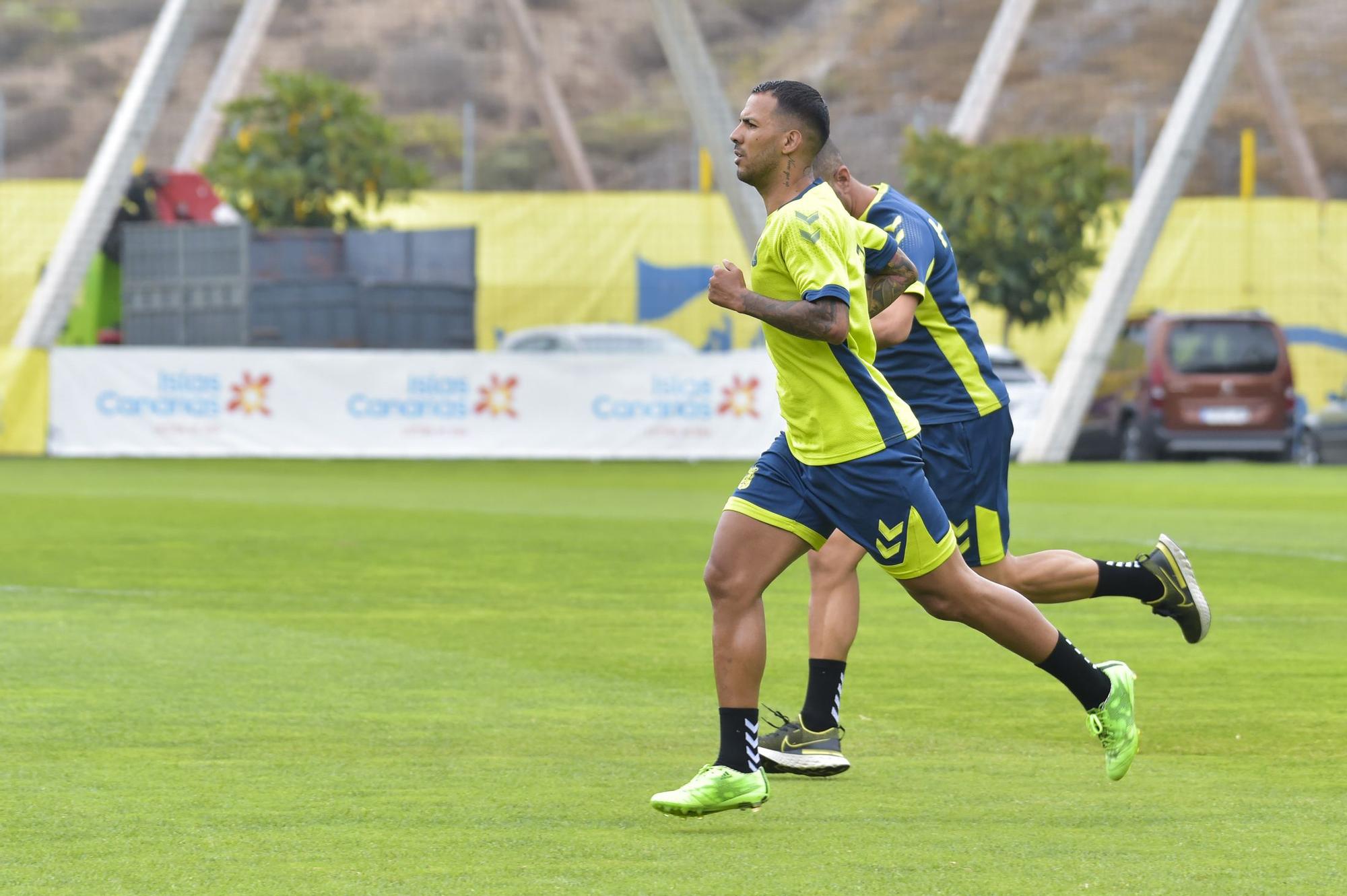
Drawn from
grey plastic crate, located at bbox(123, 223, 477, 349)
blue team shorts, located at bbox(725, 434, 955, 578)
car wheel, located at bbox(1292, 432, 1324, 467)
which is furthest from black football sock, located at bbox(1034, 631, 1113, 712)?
grey plastic crate, located at bbox(123, 223, 477, 349)

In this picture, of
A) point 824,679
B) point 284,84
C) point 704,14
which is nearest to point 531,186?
point 704,14

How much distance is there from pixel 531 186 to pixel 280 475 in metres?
49.9

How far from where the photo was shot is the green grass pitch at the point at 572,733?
5422 millimetres

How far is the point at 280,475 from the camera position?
24.0 metres

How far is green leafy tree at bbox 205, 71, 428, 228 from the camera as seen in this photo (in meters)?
33.9

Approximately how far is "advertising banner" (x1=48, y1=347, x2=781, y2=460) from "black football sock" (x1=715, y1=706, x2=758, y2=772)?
2101cm

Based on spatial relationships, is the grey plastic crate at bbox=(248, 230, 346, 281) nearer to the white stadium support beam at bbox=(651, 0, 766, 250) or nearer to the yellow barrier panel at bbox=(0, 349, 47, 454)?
the yellow barrier panel at bbox=(0, 349, 47, 454)

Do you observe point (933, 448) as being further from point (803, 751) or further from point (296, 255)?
point (296, 255)

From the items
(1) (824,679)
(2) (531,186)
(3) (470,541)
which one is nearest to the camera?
(1) (824,679)

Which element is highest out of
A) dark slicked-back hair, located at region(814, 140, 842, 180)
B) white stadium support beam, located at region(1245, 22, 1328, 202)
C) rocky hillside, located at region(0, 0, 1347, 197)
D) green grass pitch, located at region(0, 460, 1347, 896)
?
rocky hillside, located at region(0, 0, 1347, 197)

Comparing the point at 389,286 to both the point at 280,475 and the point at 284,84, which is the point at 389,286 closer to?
the point at 284,84

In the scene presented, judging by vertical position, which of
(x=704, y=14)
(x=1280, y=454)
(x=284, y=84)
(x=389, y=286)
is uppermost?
(x=704, y=14)

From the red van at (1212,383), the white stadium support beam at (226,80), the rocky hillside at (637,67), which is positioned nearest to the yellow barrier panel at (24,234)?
the white stadium support beam at (226,80)

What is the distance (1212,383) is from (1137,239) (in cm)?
212
